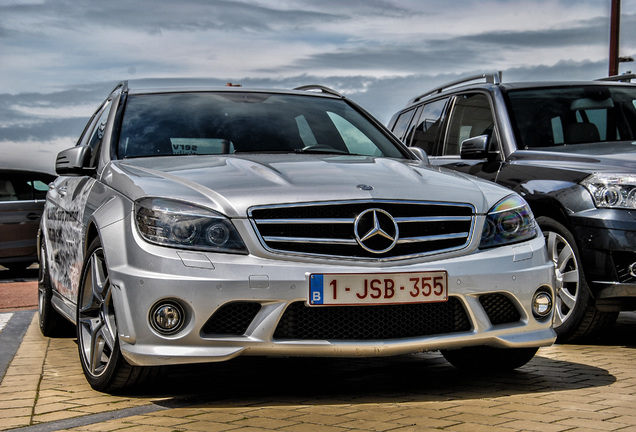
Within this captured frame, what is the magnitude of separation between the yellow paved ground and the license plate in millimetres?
513

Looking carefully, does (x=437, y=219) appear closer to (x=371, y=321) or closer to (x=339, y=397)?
(x=371, y=321)

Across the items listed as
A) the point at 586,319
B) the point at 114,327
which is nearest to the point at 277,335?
the point at 114,327

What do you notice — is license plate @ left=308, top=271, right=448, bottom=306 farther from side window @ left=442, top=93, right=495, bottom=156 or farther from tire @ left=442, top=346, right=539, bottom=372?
side window @ left=442, top=93, right=495, bottom=156

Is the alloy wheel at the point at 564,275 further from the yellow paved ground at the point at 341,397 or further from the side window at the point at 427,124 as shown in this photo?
the side window at the point at 427,124

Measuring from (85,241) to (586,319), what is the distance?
3395 mm

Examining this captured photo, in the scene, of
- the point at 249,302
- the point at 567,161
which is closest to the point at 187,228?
the point at 249,302

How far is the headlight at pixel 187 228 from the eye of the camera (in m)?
4.64

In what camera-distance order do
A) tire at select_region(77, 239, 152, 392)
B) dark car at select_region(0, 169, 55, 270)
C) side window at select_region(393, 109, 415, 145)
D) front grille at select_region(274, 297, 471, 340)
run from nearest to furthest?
front grille at select_region(274, 297, 471, 340) < tire at select_region(77, 239, 152, 392) < side window at select_region(393, 109, 415, 145) < dark car at select_region(0, 169, 55, 270)

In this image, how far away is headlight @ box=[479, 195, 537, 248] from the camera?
506 cm

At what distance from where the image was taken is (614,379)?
5.54 metres

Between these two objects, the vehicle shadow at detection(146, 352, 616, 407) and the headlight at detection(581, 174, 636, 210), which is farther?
the headlight at detection(581, 174, 636, 210)

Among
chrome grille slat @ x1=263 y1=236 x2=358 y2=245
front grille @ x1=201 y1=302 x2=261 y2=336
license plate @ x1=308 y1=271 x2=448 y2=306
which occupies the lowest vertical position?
front grille @ x1=201 y1=302 x2=261 y2=336

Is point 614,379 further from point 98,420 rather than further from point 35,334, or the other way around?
point 35,334

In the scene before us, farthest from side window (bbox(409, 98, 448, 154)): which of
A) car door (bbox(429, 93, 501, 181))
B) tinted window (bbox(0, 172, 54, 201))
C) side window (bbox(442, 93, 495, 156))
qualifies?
tinted window (bbox(0, 172, 54, 201))
